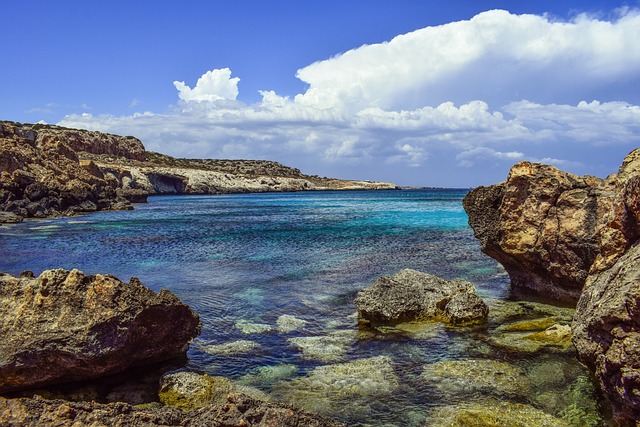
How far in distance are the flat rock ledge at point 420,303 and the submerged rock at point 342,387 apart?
352 centimetres

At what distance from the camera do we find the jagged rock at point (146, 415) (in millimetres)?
6211

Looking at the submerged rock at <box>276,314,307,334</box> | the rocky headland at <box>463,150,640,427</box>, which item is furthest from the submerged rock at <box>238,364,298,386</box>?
the rocky headland at <box>463,150,640,427</box>

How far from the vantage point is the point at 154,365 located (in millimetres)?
11133

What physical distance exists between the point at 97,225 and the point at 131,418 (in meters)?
44.5

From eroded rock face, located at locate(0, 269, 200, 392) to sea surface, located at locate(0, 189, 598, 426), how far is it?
5.15 ft

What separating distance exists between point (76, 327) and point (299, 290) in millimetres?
10801

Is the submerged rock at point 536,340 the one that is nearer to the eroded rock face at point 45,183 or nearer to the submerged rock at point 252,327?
the submerged rock at point 252,327

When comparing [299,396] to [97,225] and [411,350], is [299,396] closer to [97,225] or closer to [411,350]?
[411,350]

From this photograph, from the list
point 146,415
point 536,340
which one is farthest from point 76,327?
point 536,340

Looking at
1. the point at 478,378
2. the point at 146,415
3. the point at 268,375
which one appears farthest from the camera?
the point at 268,375

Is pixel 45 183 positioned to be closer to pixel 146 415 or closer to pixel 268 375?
pixel 268 375

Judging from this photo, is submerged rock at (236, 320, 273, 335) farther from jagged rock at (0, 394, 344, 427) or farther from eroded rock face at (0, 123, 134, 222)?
eroded rock face at (0, 123, 134, 222)

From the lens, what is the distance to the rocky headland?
23.0ft

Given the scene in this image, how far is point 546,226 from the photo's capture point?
16312mm
